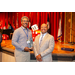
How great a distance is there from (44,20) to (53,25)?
872 mm

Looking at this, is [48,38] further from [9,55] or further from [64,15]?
[64,15]

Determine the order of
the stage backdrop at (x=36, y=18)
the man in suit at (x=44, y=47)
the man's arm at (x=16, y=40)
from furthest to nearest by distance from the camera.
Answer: the stage backdrop at (x=36, y=18) → the man's arm at (x=16, y=40) → the man in suit at (x=44, y=47)

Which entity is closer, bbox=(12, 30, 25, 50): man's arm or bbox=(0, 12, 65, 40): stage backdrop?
bbox=(12, 30, 25, 50): man's arm

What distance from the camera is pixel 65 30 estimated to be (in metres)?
5.64

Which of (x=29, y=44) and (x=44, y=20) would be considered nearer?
(x=29, y=44)

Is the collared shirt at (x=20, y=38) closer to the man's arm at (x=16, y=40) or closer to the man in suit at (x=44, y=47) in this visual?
the man's arm at (x=16, y=40)

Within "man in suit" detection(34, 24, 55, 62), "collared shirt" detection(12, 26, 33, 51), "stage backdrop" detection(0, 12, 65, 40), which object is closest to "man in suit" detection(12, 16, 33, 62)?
"collared shirt" detection(12, 26, 33, 51)

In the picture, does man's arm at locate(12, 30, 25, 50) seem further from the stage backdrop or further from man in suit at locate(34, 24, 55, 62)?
the stage backdrop

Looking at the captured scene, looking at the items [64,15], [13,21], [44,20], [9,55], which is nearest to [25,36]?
[9,55]

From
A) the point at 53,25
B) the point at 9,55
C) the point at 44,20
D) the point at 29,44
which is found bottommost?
the point at 9,55

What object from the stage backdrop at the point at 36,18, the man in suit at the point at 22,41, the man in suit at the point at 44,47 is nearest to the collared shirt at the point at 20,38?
the man in suit at the point at 22,41

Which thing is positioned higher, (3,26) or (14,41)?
(3,26)

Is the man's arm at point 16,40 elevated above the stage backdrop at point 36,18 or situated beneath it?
situated beneath

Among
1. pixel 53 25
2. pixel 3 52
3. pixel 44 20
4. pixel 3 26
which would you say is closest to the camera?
pixel 3 52
